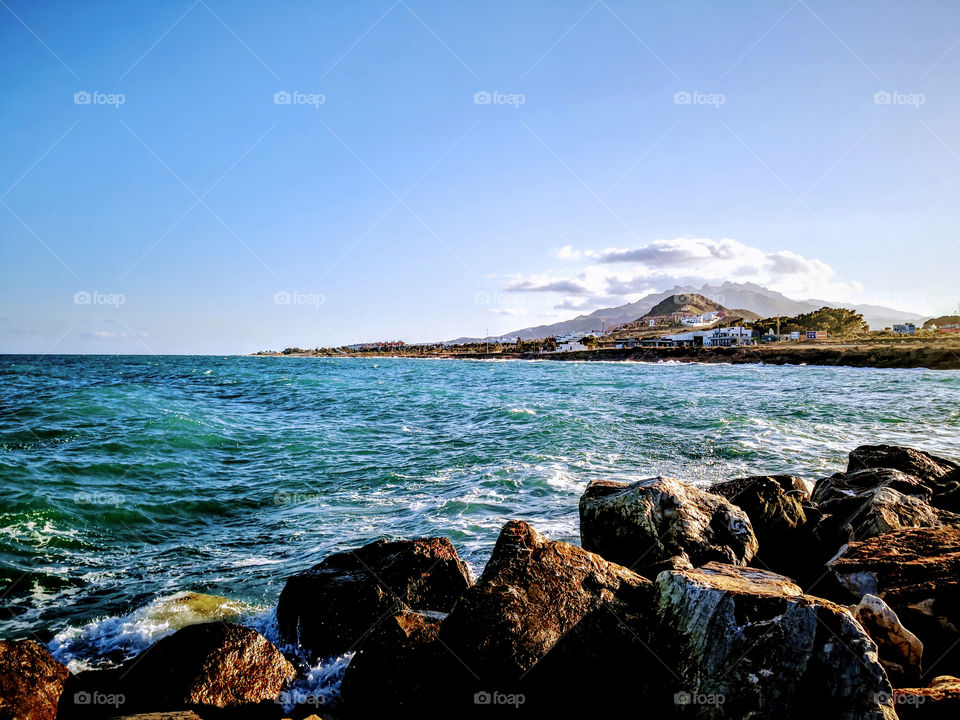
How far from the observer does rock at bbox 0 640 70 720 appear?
13.6 feet

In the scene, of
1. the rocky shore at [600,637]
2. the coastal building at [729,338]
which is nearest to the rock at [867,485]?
the rocky shore at [600,637]

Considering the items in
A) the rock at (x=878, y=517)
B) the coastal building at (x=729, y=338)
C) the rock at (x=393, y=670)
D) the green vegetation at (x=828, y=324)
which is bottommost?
the rock at (x=393, y=670)

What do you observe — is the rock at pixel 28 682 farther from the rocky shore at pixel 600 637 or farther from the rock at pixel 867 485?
the rock at pixel 867 485

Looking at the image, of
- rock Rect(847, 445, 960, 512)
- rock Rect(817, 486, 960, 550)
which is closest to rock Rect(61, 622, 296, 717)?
rock Rect(817, 486, 960, 550)

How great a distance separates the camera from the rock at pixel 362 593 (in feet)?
17.8

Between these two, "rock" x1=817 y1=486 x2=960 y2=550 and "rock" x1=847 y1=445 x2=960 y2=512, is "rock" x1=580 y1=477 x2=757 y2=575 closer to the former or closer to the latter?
"rock" x1=817 y1=486 x2=960 y2=550

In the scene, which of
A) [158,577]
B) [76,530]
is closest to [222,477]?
[76,530]

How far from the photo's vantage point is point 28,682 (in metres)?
4.32

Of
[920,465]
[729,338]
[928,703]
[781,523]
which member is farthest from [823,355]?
[928,703]

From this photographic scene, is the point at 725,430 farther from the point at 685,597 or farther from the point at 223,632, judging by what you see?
the point at 223,632

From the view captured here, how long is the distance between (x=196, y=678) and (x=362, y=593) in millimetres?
1681

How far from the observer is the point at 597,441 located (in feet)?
54.0

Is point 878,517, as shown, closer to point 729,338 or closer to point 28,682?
point 28,682

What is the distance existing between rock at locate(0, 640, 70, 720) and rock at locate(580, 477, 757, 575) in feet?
18.2
